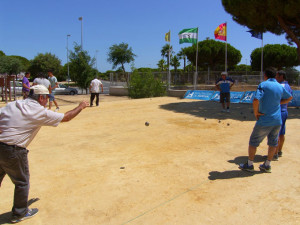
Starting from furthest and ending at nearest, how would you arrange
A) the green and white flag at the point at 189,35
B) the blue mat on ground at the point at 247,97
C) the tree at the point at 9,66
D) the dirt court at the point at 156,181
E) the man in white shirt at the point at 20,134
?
the tree at the point at 9,66, the green and white flag at the point at 189,35, the blue mat on ground at the point at 247,97, the dirt court at the point at 156,181, the man in white shirt at the point at 20,134

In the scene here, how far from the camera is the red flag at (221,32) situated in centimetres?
2130

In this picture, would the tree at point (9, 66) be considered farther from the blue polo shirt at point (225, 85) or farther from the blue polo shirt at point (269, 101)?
the blue polo shirt at point (269, 101)

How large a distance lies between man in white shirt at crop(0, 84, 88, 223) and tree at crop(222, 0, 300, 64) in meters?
11.2

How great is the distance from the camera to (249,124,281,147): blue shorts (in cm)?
418

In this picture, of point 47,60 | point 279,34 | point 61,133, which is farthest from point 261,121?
point 47,60

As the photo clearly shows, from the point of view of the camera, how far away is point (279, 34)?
1530 cm

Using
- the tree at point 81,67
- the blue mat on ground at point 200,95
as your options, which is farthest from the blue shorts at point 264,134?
the tree at point 81,67

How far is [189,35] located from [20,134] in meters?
19.6

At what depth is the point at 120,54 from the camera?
150 ft

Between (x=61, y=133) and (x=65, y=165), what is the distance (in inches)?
111

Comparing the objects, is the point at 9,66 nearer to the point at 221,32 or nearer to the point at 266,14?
the point at 221,32

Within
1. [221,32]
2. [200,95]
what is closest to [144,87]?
[200,95]

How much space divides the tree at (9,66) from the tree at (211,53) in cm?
3556

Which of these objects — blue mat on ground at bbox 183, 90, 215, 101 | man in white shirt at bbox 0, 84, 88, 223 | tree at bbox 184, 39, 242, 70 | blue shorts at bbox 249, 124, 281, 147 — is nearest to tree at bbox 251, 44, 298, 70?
tree at bbox 184, 39, 242, 70
